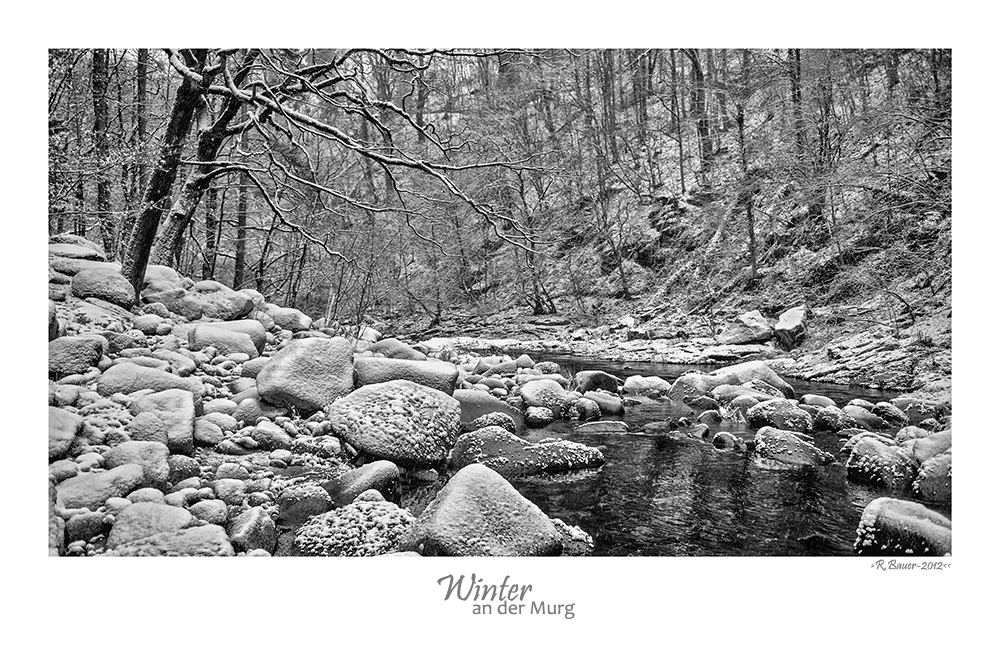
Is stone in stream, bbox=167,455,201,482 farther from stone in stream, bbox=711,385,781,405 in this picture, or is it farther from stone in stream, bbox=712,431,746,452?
stone in stream, bbox=711,385,781,405

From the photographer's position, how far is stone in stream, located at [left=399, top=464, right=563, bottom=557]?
1.91m

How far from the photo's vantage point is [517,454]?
2768 millimetres

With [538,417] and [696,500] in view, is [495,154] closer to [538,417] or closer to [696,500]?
[538,417]

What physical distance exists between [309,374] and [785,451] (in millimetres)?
2565

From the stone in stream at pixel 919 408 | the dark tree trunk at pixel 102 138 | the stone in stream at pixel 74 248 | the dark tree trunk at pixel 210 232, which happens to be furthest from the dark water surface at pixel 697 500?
the dark tree trunk at pixel 210 232

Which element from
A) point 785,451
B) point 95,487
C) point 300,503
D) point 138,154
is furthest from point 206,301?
point 785,451

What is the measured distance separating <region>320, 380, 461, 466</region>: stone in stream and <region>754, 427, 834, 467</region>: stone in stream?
65.6 inches

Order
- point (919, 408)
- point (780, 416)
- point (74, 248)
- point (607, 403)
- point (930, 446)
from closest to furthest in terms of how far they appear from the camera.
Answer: point (930, 446), point (74, 248), point (919, 408), point (780, 416), point (607, 403)

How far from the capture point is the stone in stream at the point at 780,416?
346 cm

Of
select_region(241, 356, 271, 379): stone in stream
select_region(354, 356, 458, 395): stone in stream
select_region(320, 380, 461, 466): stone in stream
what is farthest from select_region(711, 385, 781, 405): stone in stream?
select_region(241, 356, 271, 379): stone in stream

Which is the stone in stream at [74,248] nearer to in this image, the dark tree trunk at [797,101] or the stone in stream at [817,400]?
the dark tree trunk at [797,101]

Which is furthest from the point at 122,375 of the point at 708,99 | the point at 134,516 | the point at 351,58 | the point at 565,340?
the point at 708,99

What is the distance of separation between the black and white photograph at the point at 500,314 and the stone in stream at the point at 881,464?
0.01 metres
